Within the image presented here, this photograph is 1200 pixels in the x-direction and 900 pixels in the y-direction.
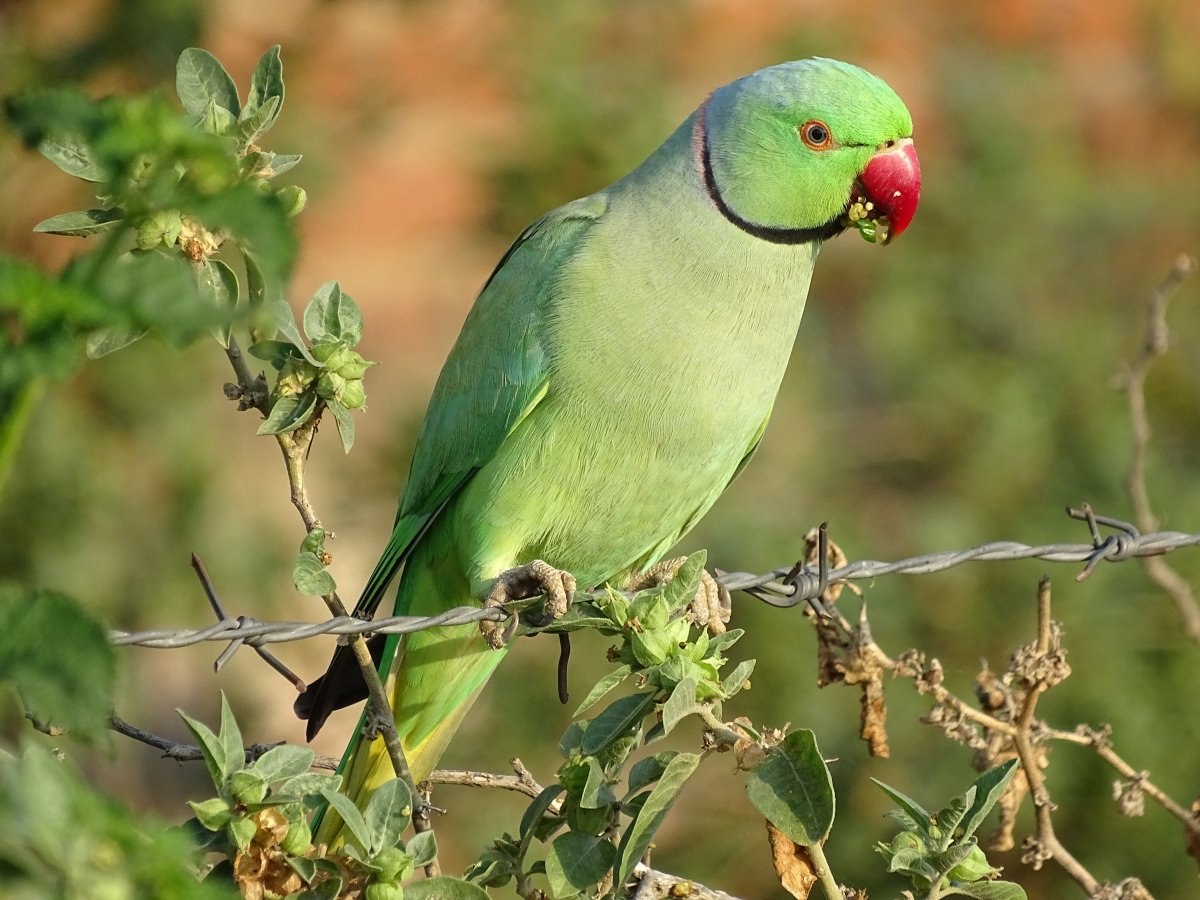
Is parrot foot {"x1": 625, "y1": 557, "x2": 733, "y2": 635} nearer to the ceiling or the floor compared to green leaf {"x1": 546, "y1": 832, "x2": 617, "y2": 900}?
nearer to the floor

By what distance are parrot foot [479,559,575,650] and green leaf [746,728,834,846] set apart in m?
0.98

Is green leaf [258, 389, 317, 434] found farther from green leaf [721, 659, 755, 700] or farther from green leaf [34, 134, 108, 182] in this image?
green leaf [721, 659, 755, 700]

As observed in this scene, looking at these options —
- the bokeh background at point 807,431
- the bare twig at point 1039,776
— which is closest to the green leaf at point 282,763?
the bare twig at point 1039,776

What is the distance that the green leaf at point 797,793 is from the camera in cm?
180

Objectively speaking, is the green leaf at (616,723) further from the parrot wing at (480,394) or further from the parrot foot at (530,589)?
the parrot wing at (480,394)

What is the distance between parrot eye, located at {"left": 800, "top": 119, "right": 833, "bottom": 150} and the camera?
10.0ft

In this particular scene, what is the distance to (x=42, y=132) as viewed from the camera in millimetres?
1139

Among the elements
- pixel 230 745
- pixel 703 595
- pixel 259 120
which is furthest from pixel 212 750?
pixel 703 595

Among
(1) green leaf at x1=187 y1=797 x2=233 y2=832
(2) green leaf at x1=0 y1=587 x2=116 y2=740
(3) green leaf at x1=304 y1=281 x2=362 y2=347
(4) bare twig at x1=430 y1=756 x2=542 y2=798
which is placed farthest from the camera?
(4) bare twig at x1=430 y1=756 x2=542 y2=798

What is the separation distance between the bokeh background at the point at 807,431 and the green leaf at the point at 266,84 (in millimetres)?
2509

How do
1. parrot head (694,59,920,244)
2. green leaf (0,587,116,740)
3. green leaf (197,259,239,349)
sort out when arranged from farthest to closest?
parrot head (694,59,920,244) → green leaf (197,259,239,349) → green leaf (0,587,116,740)

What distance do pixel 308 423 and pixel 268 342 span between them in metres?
0.14

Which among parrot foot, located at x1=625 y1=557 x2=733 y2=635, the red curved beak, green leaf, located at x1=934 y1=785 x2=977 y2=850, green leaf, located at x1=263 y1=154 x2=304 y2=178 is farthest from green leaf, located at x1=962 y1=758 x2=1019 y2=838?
the red curved beak

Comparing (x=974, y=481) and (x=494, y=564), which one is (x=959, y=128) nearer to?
(x=974, y=481)
